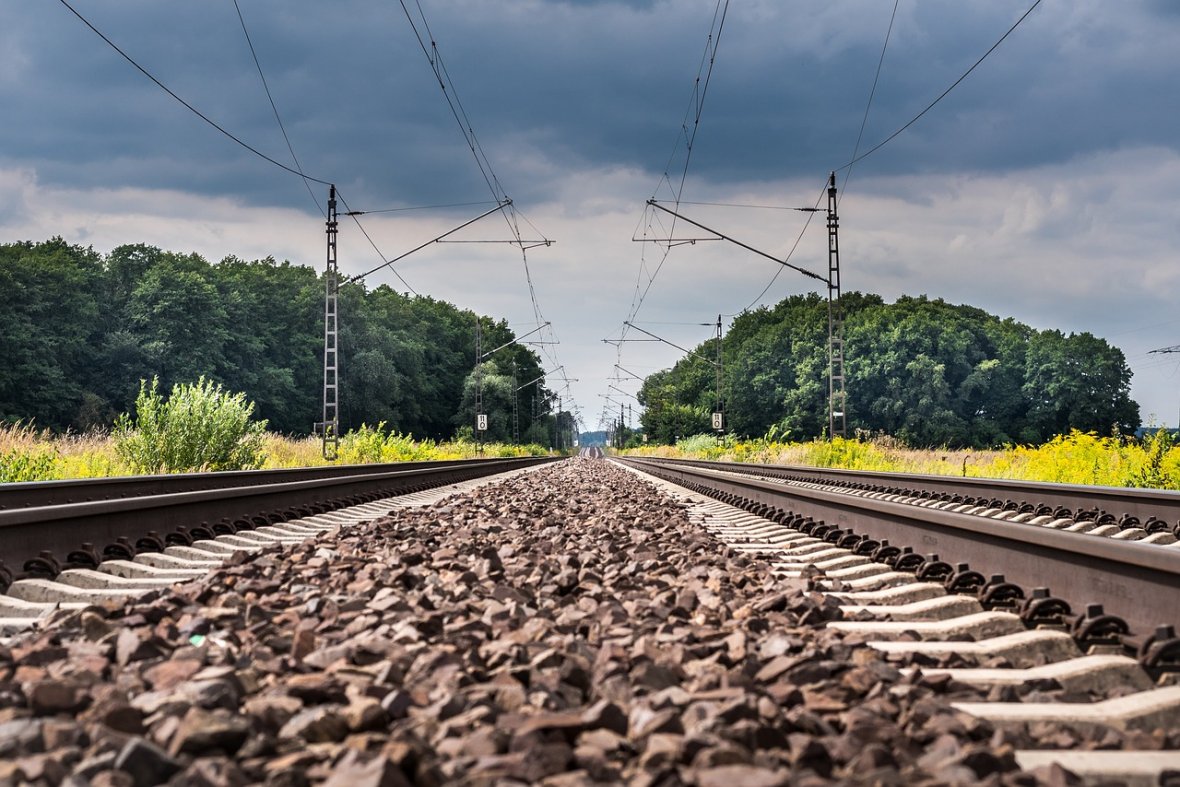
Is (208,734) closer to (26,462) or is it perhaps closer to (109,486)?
(109,486)

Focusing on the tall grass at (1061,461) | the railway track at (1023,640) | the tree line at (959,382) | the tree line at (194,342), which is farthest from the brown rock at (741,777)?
the tree line at (959,382)

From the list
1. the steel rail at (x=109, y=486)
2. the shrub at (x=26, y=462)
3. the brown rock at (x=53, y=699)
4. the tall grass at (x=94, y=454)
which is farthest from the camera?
the tall grass at (x=94, y=454)

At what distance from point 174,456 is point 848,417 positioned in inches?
2470

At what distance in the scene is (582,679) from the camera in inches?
111

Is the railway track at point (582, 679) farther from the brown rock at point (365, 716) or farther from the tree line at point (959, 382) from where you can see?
the tree line at point (959, 382)

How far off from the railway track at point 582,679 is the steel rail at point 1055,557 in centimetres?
7

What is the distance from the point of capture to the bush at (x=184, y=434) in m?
14.9

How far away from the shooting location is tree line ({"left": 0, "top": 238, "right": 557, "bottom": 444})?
49.2 metres

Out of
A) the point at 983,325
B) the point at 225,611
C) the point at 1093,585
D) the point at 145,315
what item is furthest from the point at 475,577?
the point at 983,325

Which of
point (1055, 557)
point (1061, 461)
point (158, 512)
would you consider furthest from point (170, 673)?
point (1061, 461)

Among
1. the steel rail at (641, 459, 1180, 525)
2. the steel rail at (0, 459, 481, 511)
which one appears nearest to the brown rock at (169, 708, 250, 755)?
the steel rail at (0, 459, 481, 511)

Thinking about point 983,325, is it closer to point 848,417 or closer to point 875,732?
point 848,417

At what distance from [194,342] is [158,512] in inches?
2184

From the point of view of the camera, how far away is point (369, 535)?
7.10 metres
